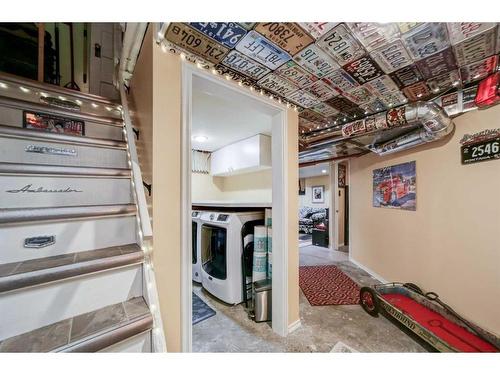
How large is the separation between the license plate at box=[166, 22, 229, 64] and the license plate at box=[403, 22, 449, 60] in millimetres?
1131

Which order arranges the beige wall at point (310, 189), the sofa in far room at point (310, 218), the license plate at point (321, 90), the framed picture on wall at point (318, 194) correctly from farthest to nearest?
the framed picture on wall at point (318, 194), the beige wall at point (310, 189), the sofa in far room at point (310, 218), the license plate at point (321, 90)

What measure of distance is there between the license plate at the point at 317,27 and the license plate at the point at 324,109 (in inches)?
38.4

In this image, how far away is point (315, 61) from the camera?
142 cm

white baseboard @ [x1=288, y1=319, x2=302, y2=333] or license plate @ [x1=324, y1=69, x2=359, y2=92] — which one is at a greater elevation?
license plate @ [x1=324, y1=69, x2=359, y2=92]

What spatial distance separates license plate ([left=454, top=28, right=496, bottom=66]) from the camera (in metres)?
1.19

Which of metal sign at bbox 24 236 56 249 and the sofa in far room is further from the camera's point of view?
the sofa in far room

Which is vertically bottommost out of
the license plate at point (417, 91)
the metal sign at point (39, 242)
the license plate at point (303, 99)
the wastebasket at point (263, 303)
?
the wastebasket at point (263, 303)

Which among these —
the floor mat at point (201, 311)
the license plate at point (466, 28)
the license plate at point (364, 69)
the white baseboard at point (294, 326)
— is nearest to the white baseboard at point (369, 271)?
the white baseboard at point (294, 326)

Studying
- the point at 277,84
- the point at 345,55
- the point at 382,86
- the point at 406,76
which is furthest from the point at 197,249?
the point at 406,76

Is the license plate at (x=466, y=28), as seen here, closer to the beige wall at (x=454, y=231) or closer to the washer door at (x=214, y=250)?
the beige wall at (x=454, y=231)

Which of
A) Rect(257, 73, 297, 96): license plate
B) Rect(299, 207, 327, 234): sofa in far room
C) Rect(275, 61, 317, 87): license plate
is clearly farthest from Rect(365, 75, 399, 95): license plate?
Rect(299, 207, 327, 234): sofa in far room

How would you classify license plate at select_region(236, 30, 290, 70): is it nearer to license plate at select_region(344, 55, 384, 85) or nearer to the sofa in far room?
license plate at select_region(344, 55, 384, 85)

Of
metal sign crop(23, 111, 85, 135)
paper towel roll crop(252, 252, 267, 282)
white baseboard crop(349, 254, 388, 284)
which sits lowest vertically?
white baseboard crop(349, 254, 388, 284)

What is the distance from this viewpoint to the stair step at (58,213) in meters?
0.92
